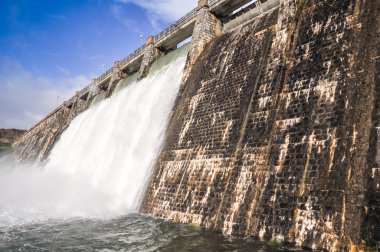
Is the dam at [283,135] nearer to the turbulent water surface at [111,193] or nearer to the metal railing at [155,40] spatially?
the turbulent water surface at [111,193]

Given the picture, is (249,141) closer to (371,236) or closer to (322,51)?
(322,51)

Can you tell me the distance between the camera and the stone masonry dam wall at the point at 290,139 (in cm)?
741

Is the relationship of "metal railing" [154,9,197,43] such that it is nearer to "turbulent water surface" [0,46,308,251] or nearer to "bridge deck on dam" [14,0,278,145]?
"bridge deck on dam" [14,0,278,145]

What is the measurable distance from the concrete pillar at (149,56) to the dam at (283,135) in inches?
402

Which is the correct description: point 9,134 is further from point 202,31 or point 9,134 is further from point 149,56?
point 202,31

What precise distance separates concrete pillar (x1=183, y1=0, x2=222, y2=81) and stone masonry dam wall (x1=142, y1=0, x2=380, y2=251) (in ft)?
13.4

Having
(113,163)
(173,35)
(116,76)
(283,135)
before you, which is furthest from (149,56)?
(283,135)

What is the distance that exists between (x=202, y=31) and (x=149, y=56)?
889cm

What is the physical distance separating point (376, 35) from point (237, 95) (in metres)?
5.56

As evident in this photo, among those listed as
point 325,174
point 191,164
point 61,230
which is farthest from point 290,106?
point 61,230

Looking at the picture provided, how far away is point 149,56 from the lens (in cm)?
2734

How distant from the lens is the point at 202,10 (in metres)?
20.3

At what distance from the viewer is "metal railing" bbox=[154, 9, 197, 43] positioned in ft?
73.4

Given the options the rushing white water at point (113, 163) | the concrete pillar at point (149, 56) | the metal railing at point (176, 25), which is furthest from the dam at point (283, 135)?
the concrete pillar at point (149, 56)
